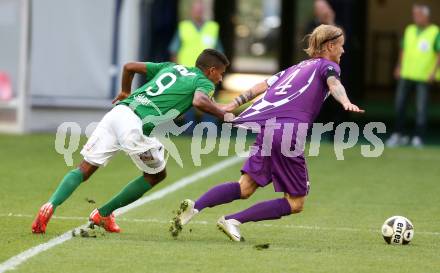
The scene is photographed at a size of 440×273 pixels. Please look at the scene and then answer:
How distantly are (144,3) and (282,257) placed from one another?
11.0 m

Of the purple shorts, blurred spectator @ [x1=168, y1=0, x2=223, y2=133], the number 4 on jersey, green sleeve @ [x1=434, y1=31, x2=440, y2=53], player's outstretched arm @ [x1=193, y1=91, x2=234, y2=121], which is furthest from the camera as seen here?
blurred spectator @ [x1=168, y1=0, x2=223, y2=133]

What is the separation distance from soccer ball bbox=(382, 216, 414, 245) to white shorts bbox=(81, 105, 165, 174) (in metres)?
1.74

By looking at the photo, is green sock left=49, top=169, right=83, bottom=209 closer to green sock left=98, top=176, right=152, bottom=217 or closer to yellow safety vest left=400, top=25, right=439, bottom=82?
green sock left=98, top=176, right=152, bottom=217

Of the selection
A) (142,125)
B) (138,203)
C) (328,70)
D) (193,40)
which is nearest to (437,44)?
(193,40)

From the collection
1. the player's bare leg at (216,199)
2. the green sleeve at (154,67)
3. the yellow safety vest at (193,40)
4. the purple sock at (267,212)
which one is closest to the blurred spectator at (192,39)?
the yellow safety vest at (193,40)

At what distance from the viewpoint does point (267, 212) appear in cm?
870

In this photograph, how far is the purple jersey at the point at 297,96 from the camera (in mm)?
8656

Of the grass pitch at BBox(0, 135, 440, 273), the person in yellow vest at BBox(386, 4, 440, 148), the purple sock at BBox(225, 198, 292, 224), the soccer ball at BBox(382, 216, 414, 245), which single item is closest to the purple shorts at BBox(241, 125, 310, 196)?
the purple sock at BBox(225, 198, 292, 224)

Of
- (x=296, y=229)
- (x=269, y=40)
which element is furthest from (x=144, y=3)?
(x=269, y=40)

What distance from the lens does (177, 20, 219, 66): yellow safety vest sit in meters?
17.8

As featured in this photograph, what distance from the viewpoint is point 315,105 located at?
28.6 ft

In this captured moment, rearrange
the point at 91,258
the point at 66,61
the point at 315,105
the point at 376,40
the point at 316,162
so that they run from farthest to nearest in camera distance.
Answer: the point at 376,40 → the point at 66,61 → the point at 316,162 → the point at 315,105 → the point at 91,258

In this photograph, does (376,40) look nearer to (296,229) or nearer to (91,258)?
(296,229)

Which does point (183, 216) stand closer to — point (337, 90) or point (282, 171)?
point (282, 171)
